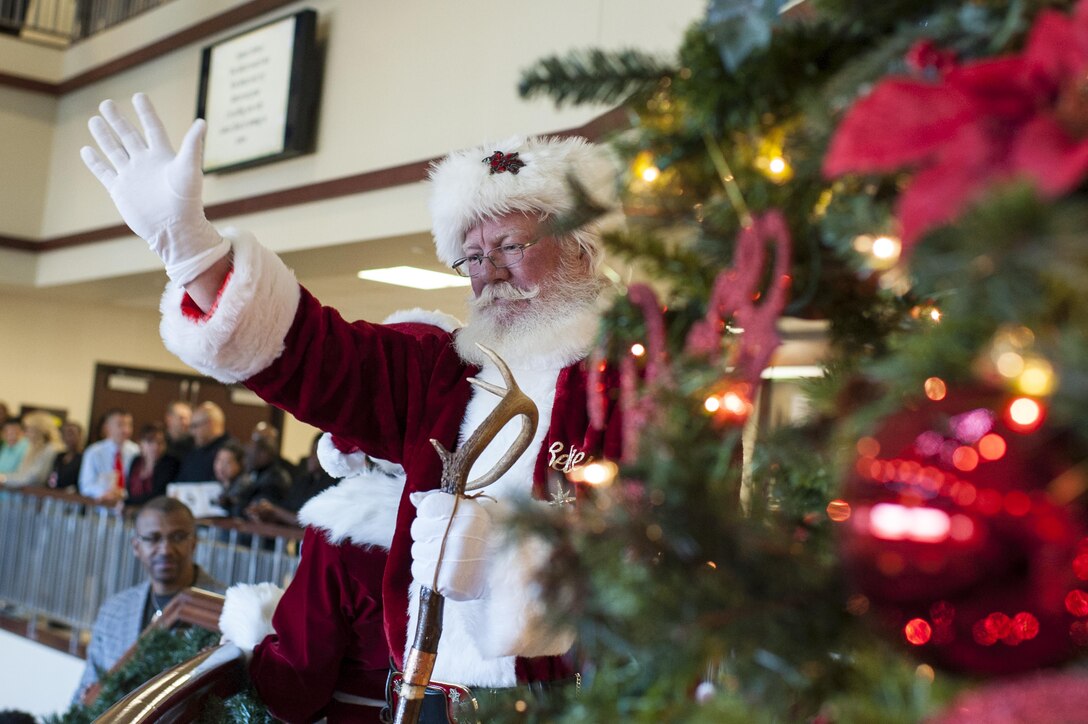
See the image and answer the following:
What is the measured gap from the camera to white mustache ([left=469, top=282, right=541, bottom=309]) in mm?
2087

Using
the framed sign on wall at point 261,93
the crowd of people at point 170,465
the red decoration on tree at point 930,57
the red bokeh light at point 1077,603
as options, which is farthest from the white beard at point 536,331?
the framed sign on wall at point 261,93

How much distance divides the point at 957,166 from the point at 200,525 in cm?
549

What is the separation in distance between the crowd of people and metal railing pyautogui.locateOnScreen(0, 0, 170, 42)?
3.29m

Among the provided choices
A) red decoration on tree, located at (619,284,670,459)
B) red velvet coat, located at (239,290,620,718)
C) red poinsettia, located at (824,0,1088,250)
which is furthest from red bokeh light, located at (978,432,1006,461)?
red velvet coat, located at (239,290,620,718)

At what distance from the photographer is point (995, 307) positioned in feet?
1.59

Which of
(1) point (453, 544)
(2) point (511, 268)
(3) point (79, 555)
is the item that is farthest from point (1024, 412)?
(3) point (79, 555)

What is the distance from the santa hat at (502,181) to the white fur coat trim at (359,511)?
49 centimetres

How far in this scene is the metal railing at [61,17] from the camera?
9.51 meters

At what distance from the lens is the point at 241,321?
5.57 feet

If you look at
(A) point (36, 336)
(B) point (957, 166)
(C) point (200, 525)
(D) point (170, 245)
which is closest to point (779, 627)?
(B) point (957, 166)

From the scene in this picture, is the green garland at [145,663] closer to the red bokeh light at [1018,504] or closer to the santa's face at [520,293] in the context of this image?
the santa's face at [520,293]

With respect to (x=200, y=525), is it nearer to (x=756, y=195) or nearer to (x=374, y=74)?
(x=374, y=74)

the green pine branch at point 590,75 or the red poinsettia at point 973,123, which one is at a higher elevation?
the green pine branch at point 590,75

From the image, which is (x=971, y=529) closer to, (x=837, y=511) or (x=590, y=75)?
(x=837, y=511)
